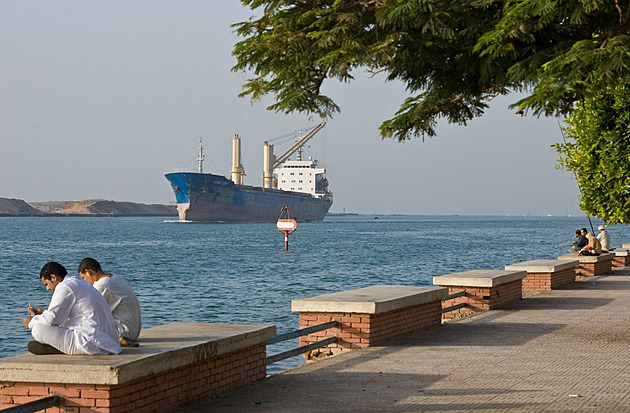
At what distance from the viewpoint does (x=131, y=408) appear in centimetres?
696

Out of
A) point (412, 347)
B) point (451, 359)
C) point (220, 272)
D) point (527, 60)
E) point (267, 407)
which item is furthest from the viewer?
point (220, 272)

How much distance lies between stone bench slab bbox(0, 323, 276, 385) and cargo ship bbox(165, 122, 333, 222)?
12905 centimetres

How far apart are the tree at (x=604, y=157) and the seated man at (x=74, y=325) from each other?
52.7 feet

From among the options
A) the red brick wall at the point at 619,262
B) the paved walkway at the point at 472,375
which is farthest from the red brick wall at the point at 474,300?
the red brick wall at the point at 619,262

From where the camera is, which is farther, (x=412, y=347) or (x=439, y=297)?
(x=439, y=297)

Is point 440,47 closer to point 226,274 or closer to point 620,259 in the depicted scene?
point 620,259

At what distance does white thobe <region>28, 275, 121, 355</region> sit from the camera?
716cm

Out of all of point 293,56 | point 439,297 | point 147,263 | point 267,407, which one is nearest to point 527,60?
point 293,56

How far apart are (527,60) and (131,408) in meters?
4.58

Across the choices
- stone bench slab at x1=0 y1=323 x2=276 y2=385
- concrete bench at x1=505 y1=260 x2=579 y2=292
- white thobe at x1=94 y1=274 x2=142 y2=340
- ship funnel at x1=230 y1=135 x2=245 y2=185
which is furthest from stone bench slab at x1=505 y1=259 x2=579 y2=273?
ship funnel at x1=230 y1=135 x2=245 y2=185

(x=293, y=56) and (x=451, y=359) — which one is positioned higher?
(x=293, y=56)

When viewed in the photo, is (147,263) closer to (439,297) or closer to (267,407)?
(439,297)

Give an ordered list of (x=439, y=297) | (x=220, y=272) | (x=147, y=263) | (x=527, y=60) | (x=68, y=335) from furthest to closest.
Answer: (x=147, y=263)
(x=220, y=272)
(x=439, y=297)
(x=527, y=60)
(x=68, y=335)

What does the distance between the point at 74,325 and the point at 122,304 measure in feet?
3.28
